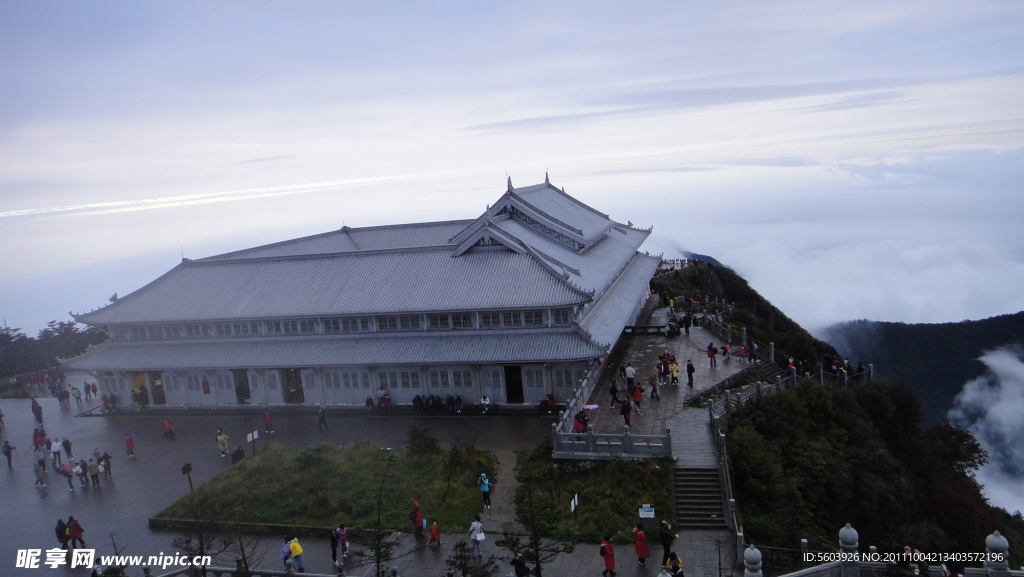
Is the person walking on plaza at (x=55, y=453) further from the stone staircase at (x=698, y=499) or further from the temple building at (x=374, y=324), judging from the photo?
the stone staircase at (x=698, y=499)

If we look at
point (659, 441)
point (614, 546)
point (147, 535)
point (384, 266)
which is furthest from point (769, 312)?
point (147, 535)

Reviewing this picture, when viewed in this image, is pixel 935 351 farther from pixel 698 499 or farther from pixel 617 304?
pixel 698 499

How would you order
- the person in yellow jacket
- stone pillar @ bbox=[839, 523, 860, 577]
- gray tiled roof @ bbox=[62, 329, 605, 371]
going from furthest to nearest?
gray tiled roof @ bbox=[62, 329, 605, 371], the person in yellow jacket, stone pillar @ bbox=[839, 523, 860, 577]

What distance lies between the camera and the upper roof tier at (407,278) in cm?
3688

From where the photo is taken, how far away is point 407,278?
131ft

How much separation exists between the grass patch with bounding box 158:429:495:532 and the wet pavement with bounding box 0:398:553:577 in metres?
1.47

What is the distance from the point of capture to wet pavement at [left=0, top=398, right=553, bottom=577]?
2495 centimetres

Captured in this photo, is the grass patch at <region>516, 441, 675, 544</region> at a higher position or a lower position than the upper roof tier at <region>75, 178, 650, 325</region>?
lower

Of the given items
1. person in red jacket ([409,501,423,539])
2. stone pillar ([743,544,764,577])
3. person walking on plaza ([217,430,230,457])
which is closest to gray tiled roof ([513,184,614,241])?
person walking on plaza ([217,430,230,457])

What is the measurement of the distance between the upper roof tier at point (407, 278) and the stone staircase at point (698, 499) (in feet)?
39.0

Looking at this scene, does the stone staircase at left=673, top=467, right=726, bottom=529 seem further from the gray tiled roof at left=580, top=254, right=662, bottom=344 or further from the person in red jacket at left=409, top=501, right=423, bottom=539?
the gray tiled roof at left=580, top=254, right=662, bottom=344

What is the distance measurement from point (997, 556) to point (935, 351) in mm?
84640

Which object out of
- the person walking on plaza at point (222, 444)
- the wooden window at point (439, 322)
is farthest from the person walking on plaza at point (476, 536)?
the wooden window at point (439, 322)

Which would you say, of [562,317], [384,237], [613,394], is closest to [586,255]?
[562,317]
